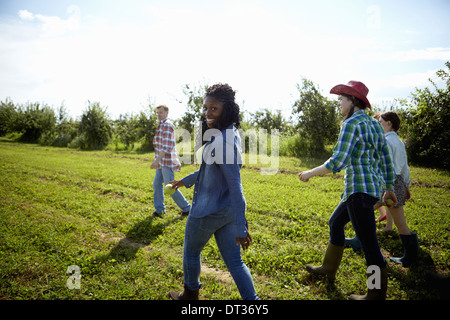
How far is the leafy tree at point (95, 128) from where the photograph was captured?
23.5 meters

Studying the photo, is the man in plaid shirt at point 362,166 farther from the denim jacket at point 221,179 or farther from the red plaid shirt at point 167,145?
the red plaid shirt at point 167,145

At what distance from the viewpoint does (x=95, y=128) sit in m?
23.4

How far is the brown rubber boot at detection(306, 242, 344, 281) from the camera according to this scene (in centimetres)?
322

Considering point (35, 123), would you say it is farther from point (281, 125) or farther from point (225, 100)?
point (225, 100)

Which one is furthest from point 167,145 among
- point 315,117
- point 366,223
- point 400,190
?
point 315,117

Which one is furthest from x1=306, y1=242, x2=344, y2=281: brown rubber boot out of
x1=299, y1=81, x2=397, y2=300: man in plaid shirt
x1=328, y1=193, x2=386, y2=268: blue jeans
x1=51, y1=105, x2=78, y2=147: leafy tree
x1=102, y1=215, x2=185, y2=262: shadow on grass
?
x1=51, y1=105, x2=78, y2=147: leafy tree

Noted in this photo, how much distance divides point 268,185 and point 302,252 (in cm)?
447

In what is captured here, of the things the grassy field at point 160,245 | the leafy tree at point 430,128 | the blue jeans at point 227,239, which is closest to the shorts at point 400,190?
the grassy field at point 160,245

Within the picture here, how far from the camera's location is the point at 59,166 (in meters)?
11.7

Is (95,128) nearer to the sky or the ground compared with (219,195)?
nearer to the sky

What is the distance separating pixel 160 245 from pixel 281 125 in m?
18.4

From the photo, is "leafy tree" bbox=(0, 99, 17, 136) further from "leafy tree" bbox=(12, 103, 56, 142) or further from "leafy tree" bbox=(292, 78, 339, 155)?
"leafy tree" bbox=(292, 78, 339, 155)

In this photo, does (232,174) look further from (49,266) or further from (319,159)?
(319,159)

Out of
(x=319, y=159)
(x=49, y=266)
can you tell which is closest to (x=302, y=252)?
(x=49, y=266)
